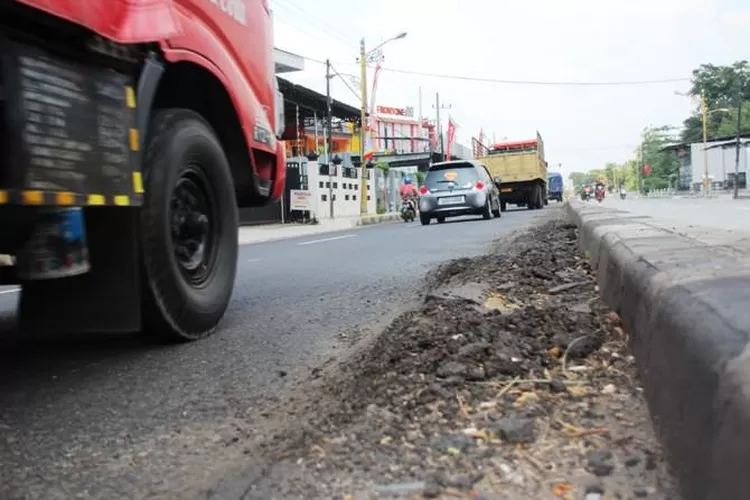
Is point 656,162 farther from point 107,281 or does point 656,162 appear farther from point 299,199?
point 107,281

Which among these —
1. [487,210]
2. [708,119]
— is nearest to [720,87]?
[708,119]

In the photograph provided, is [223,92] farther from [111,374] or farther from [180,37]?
[111,374]

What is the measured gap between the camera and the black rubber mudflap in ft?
10.3

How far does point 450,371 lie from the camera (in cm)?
255

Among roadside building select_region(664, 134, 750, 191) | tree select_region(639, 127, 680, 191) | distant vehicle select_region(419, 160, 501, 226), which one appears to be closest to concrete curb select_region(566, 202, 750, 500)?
distant vehicle select_region(419, 160, 501, 226)

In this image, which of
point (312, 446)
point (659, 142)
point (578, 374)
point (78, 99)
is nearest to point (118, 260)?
point (78, 99)

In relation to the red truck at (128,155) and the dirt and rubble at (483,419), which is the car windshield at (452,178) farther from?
the dirt and rubble at (483,419)

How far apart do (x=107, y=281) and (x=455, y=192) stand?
15119 millimetres

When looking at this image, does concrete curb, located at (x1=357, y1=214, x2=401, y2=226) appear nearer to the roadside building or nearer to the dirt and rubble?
the dirt and rubble

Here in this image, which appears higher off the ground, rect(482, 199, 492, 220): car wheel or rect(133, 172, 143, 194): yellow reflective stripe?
rect(133, 172, 143, 194): yellow reflective stripe

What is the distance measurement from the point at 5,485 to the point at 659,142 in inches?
4441

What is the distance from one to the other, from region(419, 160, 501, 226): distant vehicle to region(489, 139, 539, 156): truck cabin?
9445mm

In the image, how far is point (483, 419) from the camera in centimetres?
215

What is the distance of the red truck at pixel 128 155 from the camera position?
2.40m
